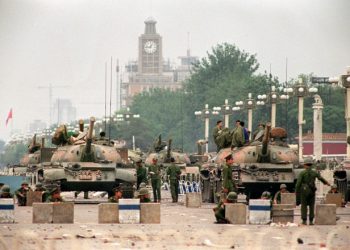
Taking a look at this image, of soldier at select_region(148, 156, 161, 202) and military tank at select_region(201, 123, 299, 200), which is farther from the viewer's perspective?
soldier at select_region(148, 156, 161, 202)

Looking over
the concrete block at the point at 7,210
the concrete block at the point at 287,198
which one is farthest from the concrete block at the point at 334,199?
the concrete block at the point at 7,210

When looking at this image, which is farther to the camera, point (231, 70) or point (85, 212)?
point (231, 70)

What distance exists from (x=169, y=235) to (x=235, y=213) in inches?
208

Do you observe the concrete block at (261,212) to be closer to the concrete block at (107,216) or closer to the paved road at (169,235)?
the paved road at (169,235)

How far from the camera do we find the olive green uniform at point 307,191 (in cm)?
4034

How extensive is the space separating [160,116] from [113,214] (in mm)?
154314

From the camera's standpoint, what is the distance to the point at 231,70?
172 meters

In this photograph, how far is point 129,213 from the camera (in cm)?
4028

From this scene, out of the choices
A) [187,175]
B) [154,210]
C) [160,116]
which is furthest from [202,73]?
[154,210]

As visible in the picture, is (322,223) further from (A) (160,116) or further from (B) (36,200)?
(A) (160,116)

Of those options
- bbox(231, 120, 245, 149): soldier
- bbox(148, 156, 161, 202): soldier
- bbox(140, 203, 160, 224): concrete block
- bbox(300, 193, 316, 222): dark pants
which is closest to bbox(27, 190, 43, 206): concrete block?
bbox(148, 156, 161, 202): soldier

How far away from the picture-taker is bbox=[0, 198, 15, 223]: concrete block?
39.8m

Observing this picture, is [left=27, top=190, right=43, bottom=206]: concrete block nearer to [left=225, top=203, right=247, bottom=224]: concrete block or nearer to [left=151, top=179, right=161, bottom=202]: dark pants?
[left=151, top=179, right=161, bottom=202]: dark pants

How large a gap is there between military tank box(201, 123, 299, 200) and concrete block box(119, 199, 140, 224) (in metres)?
11.8
